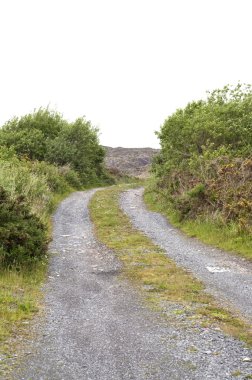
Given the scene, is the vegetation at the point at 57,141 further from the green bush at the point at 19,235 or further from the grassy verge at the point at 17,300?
the grassy verge at the point at 17,300

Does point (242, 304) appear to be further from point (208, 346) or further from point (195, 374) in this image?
point (195, 374)

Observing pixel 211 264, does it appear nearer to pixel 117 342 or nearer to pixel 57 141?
pixel 117 342

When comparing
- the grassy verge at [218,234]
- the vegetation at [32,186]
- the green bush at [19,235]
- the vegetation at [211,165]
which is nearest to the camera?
the vegetation at [32,186]

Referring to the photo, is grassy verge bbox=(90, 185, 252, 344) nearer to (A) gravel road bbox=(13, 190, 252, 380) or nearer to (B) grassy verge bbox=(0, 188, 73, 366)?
(A) gravel road bbox=(13, 190, 252, 380)

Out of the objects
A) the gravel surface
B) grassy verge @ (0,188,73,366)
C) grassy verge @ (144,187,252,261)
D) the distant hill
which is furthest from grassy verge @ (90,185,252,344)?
the distant hill

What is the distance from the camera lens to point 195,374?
5348 millimetres

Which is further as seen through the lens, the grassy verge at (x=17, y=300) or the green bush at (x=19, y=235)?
the green bush at (x=19, y=235)

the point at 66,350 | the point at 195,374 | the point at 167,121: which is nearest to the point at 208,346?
the point at 195,374

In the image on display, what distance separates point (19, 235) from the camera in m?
11.0

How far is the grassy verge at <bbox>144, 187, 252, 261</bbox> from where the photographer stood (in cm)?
1376

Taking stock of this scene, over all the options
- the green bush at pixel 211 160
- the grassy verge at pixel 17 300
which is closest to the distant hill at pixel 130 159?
the green bush at pixel 211 160

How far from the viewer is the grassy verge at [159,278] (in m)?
7.52

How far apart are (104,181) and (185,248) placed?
1485 inches

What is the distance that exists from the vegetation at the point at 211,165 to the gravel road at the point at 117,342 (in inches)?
234
